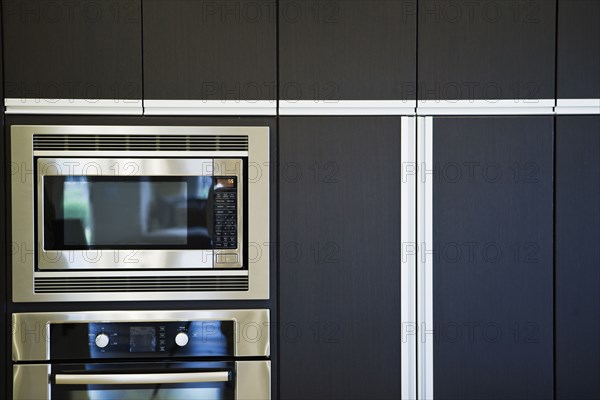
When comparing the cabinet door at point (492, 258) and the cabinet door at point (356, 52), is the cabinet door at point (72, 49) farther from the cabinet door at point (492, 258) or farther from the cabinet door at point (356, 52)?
the cabinet door at point (492, 258)

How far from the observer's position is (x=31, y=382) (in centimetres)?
196

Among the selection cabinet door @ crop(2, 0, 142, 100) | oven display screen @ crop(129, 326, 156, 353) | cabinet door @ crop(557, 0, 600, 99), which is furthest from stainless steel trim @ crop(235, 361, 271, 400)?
cabinet door @ crop(557, 0, 600, 99)

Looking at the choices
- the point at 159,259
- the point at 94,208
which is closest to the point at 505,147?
the point at 159,259

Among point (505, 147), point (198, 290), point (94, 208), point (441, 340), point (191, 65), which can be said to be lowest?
point (441, 340)

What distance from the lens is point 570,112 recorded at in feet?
6.66

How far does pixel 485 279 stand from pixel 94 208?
1297 mm

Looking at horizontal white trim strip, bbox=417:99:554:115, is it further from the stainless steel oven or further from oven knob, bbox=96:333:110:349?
oven knob, bbox=96:333:110:349

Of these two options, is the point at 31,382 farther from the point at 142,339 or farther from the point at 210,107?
the point at 210,107

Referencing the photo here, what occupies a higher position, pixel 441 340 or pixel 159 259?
pixel 159 259

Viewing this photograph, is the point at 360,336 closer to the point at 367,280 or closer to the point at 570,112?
the point at 367,280

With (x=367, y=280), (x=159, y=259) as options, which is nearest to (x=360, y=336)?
(x=367, y=280)

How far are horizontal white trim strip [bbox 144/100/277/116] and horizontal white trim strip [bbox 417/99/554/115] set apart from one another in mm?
506

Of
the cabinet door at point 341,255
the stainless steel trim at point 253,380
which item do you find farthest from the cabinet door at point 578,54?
the stainless steel trim at point 253,380

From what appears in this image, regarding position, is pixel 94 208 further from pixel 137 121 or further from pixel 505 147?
pixel 505 147
